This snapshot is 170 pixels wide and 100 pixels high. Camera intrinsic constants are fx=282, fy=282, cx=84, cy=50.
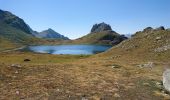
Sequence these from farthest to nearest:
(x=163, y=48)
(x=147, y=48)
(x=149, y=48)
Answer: (x=147, y=48), (x=149, y=48), (x=163, y=48)

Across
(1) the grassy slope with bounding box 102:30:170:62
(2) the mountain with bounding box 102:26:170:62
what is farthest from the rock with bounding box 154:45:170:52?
(1) the grassy slope with bounding box 102:30:170:62

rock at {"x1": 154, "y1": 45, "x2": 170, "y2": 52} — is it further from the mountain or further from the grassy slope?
the grassy slope

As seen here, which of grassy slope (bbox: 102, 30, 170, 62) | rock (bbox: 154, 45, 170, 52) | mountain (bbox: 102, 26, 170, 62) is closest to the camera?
grassy slope (bbox: 102, 30, 170, 62)

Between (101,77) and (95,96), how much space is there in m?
7.66

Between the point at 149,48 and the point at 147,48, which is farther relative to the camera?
the point at 147,48

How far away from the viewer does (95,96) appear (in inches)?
876

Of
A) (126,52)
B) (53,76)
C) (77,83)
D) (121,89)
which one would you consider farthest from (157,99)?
(126,52)

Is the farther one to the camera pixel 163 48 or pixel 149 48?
pixel 149 48

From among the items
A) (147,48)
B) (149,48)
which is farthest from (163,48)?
(147,48)

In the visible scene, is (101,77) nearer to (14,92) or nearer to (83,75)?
(83,75)

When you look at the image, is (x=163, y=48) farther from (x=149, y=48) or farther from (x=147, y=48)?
(x=147, y=48)

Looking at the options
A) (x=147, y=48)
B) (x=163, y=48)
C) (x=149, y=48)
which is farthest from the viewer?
(x=147, y=48)

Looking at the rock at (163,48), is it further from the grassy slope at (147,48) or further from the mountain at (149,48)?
the grassy slope at (147,48)

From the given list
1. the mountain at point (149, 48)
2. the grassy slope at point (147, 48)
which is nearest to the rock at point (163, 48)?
the mountain at point (149, 48)
